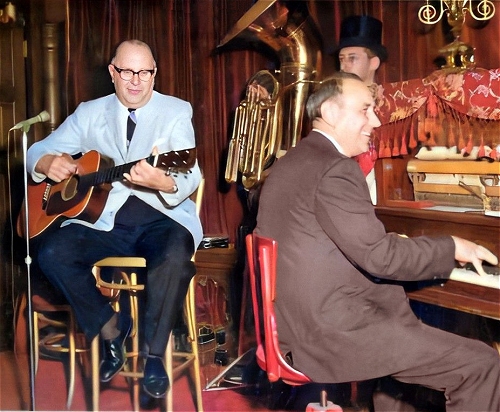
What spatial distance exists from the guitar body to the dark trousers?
55 millimetres

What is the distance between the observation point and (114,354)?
8.54 ft

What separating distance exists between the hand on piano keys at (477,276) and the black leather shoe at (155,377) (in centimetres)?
111

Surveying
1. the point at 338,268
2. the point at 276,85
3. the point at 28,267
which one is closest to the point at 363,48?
the point at 276,85

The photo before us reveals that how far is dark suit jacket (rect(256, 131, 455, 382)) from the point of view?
1.99m

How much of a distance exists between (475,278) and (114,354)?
1.34 m

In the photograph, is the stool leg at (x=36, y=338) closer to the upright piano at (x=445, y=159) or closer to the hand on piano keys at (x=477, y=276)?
the upright piano at (x=445, y=159)

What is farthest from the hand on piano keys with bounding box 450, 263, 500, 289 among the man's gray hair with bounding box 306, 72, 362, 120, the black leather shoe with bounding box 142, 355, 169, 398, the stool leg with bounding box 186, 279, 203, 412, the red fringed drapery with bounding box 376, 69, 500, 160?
the black leather shoe with bounding box 142, 355, 169, 398

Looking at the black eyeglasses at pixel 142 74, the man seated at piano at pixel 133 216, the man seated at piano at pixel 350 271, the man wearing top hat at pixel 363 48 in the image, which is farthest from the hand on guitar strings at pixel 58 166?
the man wearing top hat at pixel 363 48

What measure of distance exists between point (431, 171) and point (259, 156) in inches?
24.4

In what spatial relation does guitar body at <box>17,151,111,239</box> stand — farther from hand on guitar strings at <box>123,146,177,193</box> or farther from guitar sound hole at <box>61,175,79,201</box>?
hand on guitar strings at <box>123,146,177,193</box>

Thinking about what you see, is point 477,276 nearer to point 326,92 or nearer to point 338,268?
point 338,268

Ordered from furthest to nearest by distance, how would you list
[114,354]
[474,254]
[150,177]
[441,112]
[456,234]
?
[114,354], [150,177], [441,112], [456,234], [474,254]

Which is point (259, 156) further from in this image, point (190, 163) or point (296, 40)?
point (296, 40)

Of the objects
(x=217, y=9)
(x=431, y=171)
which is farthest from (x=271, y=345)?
(x=217, y=9)
